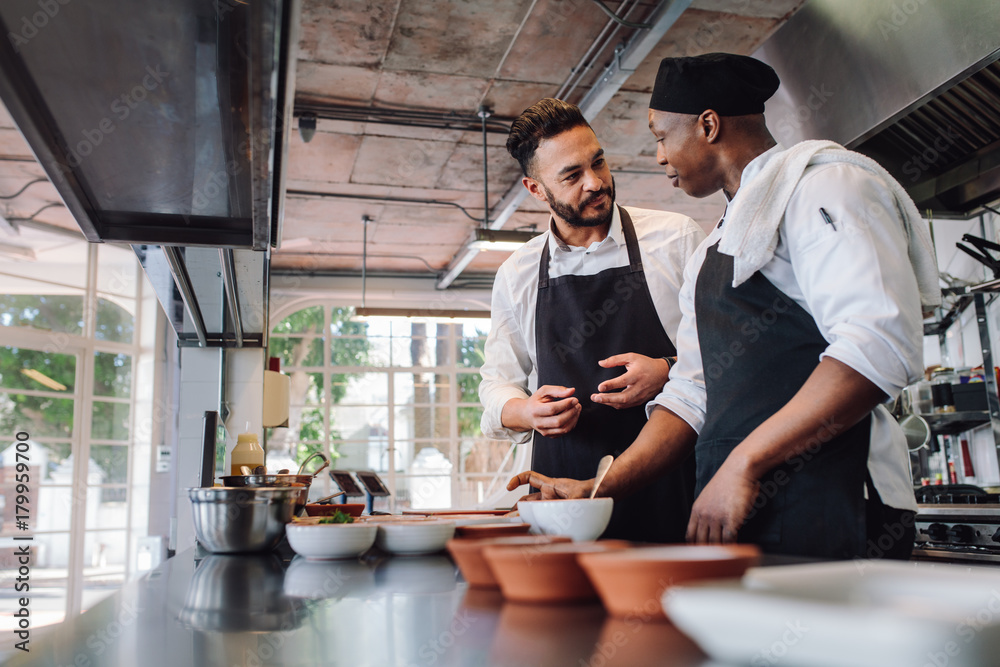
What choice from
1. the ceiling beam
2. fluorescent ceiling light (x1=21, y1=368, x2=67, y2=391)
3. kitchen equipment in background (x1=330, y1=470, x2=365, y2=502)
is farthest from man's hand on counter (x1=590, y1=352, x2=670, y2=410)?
fluorescent ceiling light (x1=21, y1=368, x2=67, y2=391)

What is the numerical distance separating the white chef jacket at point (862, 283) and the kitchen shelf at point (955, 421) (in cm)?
288

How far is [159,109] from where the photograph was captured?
108 centimetres

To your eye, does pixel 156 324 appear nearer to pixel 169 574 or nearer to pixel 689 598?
pixel 169 574

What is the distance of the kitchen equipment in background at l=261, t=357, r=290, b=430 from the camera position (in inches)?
184

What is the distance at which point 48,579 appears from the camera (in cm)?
611

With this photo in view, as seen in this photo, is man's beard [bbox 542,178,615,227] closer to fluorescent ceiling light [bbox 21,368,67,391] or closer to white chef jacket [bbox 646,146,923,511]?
white chef jacket [bbox 646,146,923,511]

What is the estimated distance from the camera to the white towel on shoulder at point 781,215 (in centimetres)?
114

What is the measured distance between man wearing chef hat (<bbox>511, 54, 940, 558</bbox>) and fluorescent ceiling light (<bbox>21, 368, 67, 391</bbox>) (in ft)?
20.2

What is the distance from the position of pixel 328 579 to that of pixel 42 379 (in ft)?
20.9

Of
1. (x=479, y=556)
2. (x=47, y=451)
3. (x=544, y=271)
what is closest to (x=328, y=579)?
(x=479, y=556)

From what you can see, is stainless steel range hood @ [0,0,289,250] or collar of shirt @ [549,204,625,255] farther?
collar of shirt @ [549,204,625,255]

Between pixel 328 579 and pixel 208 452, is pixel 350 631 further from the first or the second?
pixel 208 452

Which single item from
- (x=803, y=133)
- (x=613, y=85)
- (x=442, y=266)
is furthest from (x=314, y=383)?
(x=803, y=133)

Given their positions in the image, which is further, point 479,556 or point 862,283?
point 862,283
